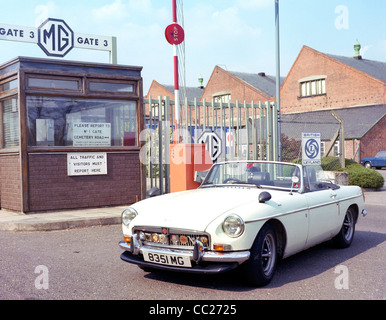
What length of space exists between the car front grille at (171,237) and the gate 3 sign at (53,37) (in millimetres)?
7984

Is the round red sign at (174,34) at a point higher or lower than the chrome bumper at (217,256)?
higher

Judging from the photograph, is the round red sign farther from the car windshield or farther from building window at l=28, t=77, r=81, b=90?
the car windshield

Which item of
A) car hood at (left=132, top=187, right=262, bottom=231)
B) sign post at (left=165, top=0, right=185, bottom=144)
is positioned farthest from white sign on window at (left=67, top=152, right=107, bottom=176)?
car hood at (left=132, top=187, right=262, bottom=231)

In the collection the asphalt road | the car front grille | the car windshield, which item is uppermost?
the car windshield

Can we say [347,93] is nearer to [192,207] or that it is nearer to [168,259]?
[192,207]

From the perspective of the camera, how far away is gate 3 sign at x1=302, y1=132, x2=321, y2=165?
552 inches

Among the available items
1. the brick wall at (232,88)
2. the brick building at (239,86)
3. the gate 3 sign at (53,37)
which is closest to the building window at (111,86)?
the gate 3 sign at (53,37)

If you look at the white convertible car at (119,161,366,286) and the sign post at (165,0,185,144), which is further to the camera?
the sign post at (165,0,185,144)

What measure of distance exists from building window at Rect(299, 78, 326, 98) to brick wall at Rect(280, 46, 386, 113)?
1.34ft

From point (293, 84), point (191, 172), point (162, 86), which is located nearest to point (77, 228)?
point (191, 172)

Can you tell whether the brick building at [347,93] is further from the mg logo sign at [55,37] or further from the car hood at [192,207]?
the car hood at [192,207]

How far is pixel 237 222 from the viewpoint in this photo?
4.82 meters

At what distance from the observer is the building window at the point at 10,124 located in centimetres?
1061
